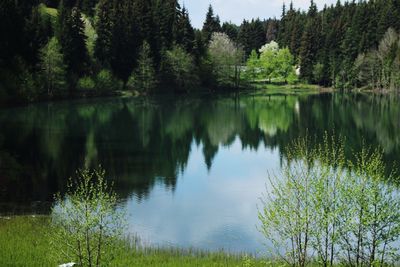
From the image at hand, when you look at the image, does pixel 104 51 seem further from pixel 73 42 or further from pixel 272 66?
pixel 272 66

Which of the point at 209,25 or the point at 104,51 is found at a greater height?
the point at 209,25

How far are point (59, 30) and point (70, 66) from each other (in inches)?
301

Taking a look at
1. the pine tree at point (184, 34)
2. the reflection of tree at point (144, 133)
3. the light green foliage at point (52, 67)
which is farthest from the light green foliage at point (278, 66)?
the light green foliage at point (52, 67)

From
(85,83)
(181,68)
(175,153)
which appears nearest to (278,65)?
(181,68)

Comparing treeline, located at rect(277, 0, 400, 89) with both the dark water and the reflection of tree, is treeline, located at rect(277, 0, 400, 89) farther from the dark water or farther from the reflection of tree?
the dark water

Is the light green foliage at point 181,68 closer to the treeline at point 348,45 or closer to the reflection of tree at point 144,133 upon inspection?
the reflection of tree at point 144,133

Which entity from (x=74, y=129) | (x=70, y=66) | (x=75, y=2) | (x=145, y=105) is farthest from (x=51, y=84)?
(x=75, y=2)

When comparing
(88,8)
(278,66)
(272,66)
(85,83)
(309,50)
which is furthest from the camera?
(272,66)

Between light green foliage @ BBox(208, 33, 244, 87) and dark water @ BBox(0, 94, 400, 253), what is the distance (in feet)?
146

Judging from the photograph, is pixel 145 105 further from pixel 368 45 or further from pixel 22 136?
pixel 368 45

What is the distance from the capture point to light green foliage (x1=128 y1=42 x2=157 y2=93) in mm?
115812

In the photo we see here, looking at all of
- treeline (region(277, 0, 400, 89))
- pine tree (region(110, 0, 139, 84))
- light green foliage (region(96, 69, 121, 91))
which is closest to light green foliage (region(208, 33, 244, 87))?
pine tree (region(110, 0, 139, 84))

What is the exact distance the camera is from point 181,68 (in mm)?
122688

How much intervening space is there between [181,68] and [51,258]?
352ft
